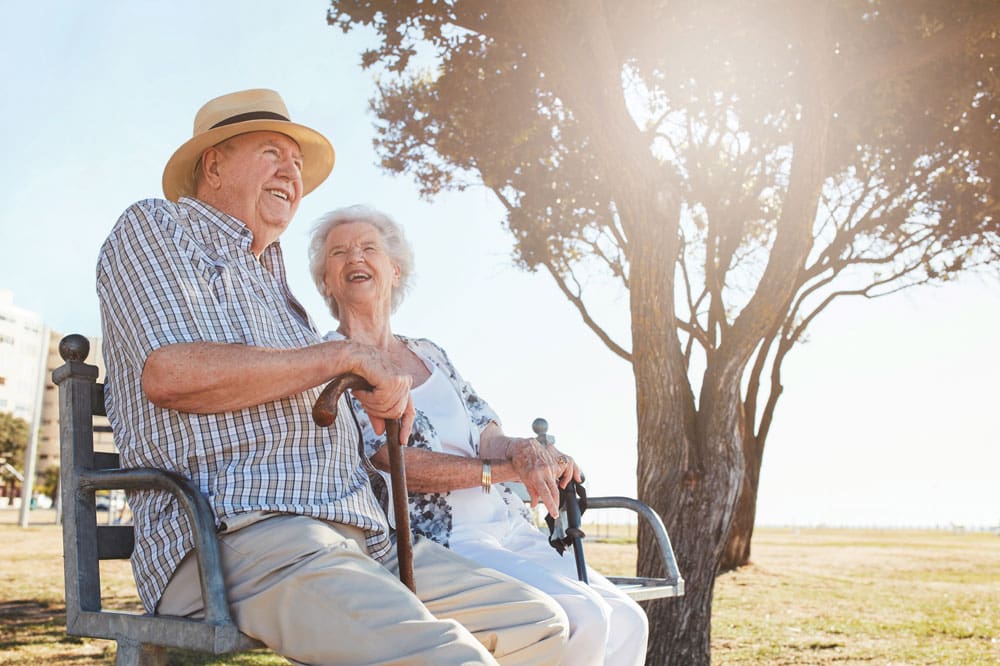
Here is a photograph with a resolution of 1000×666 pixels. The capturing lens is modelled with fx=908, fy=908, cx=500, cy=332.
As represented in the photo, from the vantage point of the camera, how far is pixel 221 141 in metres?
2.47

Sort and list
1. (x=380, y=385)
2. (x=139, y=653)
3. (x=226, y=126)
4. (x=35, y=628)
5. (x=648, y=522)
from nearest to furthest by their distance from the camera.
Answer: (x=139, y=653), (x=380, y=385), (x=226, y=126), (x=648, y=522), (x=35, y=628)

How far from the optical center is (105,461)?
92.6 inches

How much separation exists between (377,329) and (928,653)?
211 inches

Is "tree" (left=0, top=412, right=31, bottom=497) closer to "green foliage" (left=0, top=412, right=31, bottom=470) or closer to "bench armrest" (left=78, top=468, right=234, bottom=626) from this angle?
"green foliage" (left=0, top=412, right=31, bottom=470)

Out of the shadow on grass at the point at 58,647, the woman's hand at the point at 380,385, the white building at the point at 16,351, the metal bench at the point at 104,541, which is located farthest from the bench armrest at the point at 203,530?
the white building at the point at 16,351

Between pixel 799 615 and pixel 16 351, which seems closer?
pixel 799 615

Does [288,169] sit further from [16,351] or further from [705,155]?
[16,351]

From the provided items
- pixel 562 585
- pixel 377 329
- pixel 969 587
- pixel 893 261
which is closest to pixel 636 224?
pixel 377 329

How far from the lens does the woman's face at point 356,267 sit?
126 inches

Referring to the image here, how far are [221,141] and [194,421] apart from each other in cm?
90

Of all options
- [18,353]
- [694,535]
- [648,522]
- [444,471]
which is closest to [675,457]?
[694,535]

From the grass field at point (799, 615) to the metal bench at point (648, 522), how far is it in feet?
10.3

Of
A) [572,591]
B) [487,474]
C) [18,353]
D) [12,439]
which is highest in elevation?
[18,353]

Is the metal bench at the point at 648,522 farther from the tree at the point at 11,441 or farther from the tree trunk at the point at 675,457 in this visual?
the tree at the point at 11,441
